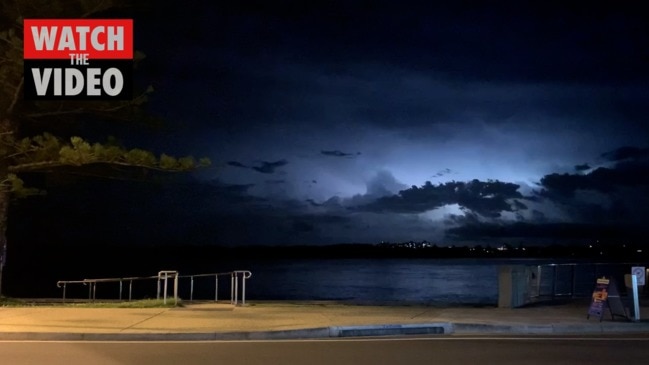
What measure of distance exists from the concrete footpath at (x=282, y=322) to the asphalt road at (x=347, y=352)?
64 centimetres

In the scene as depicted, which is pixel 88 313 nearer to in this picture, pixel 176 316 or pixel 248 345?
pixel 176 316

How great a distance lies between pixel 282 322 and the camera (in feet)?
51.1

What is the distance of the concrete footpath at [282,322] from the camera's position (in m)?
14.2

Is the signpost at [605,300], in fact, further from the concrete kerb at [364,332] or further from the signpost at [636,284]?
the concrete kerb at [364,332]

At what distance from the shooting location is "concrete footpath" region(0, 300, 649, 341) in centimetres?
1419

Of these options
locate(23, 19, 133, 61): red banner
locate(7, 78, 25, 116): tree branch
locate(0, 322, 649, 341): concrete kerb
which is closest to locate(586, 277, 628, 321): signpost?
locate(0, 322, 649, 341): concrete kerb

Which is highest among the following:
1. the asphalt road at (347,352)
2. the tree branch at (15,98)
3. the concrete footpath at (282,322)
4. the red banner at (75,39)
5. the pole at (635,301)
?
the red banner at (75,39)

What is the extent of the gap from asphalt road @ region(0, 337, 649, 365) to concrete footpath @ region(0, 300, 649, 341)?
0.64 m

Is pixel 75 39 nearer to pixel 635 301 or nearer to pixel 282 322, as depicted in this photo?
pixel 282 322

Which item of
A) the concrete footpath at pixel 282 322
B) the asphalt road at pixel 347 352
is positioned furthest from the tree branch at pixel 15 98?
the asphalt road at pixel 347 352

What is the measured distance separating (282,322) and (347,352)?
340 cm

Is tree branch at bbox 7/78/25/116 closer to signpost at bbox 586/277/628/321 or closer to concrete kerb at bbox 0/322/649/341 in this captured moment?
concrete kerb at bbox 0/322/649/341

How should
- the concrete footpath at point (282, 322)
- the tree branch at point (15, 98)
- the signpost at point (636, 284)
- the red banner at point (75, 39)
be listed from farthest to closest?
the tree branch at point (15, 98)
the red banner at point (75, 39)
the signpost at point (636, 284)
the concrete footpath at point (282, 322)

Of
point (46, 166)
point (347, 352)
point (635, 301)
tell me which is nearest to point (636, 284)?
point (635, 301)
